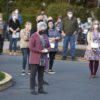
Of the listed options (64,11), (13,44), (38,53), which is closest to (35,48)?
(38,53)

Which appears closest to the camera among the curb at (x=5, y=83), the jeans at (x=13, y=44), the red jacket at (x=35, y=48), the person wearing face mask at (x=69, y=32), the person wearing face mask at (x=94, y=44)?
the red jacket at (x=35, y=48)

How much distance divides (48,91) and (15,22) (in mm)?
9654

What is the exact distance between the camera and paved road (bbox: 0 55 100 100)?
41.6 feet

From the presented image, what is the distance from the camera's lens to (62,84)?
1464 cm

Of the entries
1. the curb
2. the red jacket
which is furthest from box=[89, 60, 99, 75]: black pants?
the red jacket

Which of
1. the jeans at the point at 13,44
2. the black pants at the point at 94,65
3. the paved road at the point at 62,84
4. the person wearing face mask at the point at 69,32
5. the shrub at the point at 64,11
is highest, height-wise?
the shrub at the point at 64,11

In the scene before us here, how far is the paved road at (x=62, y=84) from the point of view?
12672 millimetres

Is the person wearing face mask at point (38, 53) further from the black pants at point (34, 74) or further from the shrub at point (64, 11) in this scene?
the shrub at point (64, 11)

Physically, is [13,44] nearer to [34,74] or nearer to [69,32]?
[69,32]

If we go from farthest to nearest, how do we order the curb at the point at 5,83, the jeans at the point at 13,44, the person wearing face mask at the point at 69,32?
the jeans at the point at 13,44, the person wearing face mask at the point at 69,32, the curb at the point at 5,83

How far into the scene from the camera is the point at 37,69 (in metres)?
12.8

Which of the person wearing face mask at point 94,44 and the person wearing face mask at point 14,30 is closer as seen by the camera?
the person wearing face mask at point 94,44

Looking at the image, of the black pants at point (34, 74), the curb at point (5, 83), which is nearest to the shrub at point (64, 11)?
the curb at point (5, 83)

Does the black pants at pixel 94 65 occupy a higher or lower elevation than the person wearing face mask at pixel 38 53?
lower
